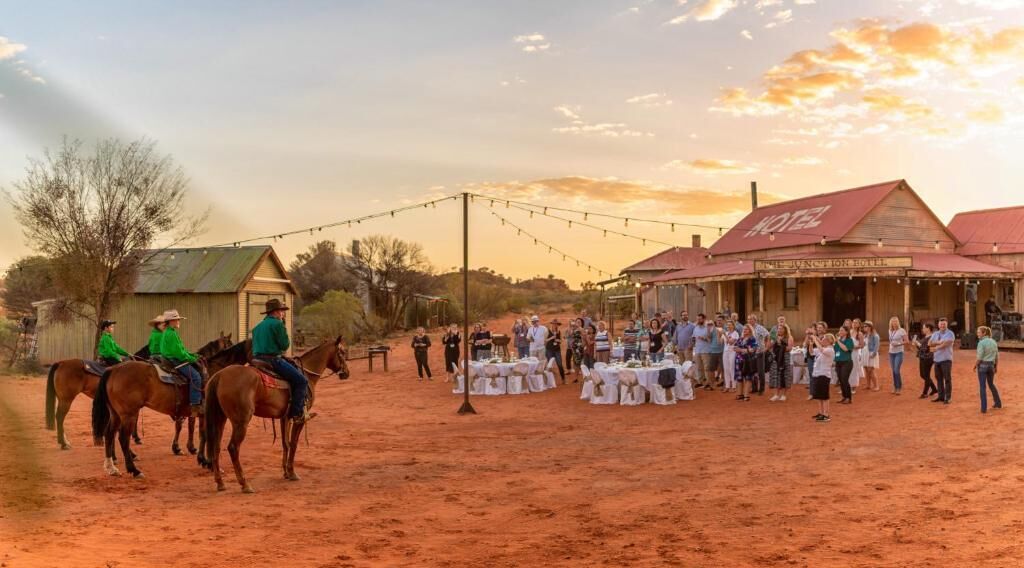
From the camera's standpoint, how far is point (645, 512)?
8344 millimetres

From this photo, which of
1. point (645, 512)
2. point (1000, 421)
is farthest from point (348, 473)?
point (1000, 421)

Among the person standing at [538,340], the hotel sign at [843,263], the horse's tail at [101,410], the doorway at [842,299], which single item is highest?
the hotel sign at [843,263]

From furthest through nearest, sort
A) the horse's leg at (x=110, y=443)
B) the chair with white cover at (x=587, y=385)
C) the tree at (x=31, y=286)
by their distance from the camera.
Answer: the tree at (x=31, y=286) < the chair with white cover at (x=587, y=385) < the horse's leg at (x=110, y=443)

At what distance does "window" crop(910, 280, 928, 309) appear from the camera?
29.3 metres

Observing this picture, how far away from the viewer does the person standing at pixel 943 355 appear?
48.1 ft

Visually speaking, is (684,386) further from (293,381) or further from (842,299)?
(842,299)

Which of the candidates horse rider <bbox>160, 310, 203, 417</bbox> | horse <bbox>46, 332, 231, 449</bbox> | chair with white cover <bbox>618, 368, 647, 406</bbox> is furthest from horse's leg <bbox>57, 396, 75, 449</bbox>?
chair with white cover <bbox>618, 368, 647, 406</bbox>

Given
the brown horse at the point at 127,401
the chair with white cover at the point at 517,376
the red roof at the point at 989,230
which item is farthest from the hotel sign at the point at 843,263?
the brown horse at the point at 127,401

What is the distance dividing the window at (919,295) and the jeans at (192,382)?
26921 mm

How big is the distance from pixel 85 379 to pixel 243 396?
4.69m

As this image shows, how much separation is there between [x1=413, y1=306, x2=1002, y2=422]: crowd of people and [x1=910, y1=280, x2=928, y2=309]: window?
1190cm

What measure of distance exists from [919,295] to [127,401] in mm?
28308

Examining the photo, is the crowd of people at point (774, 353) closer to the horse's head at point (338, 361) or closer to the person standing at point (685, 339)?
the person standing at point (685, 339)

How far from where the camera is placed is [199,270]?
3095cm
